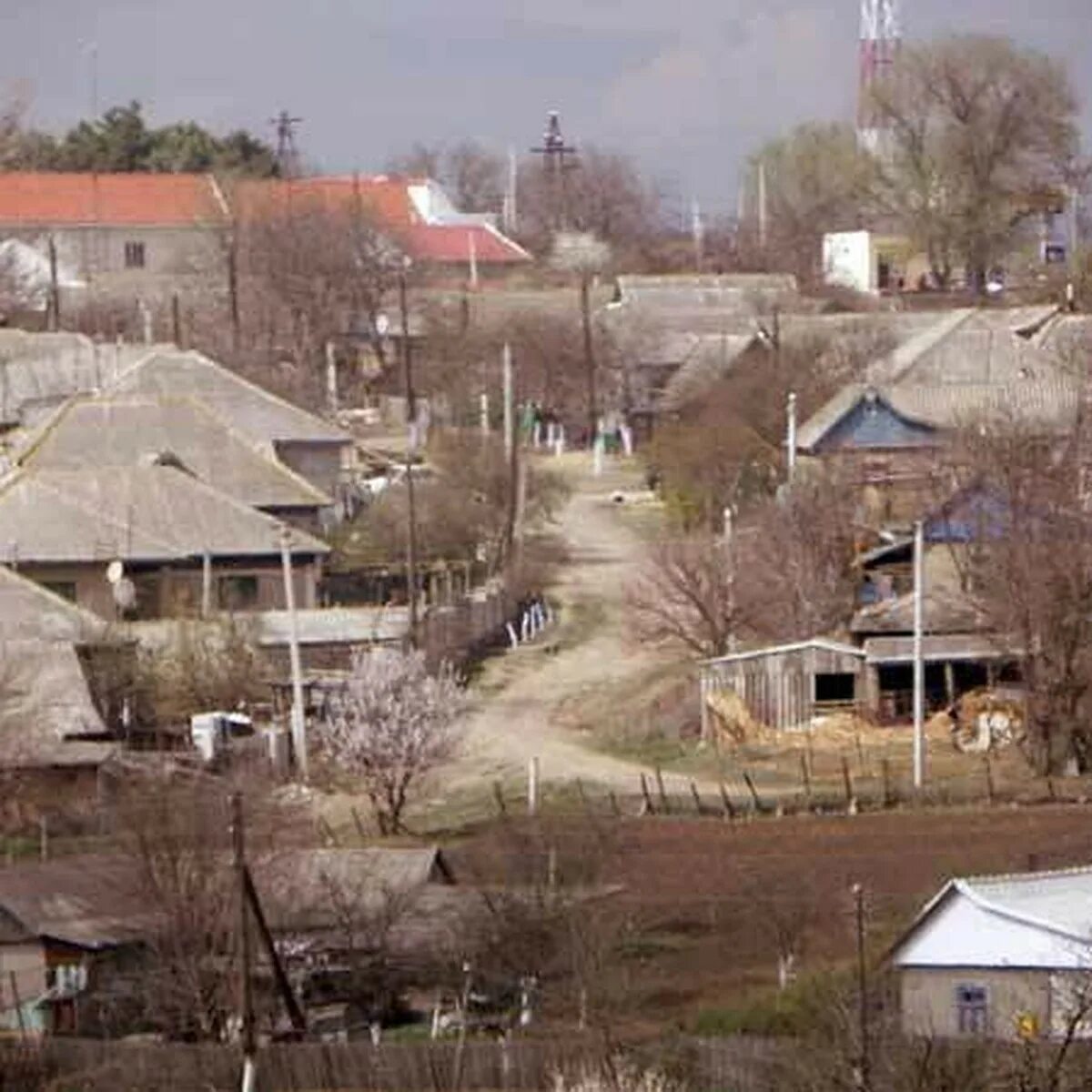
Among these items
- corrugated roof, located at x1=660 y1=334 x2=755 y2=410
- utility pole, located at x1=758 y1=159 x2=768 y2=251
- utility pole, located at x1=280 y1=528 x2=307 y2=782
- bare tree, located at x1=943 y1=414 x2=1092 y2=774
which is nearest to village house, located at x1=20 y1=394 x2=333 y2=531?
utility pole, located at x1=280 y1=528 x2=307 y2=782

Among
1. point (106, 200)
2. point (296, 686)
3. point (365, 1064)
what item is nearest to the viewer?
point (365, 1064)

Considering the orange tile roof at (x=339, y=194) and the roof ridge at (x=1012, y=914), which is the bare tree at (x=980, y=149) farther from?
the roof ridge at (x=1012, y=914)

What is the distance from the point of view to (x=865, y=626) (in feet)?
82.8

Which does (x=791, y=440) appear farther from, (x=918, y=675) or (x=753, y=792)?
(x=753, y=792)

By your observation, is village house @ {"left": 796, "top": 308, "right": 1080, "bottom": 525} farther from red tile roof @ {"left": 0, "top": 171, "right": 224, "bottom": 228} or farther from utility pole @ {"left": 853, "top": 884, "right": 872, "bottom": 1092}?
red tile roof @ {"left": 0, "top": 171, "right": 224, "bottom": 228}

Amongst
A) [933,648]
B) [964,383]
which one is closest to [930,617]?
[933,648]

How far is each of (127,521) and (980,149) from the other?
24.5 meters

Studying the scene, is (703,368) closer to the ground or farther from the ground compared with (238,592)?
farther from the ground

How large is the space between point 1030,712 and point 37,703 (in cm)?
598

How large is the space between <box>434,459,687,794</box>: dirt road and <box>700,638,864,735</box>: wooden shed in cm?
116

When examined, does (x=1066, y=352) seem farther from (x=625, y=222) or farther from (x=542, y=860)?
(x=625, y=222)

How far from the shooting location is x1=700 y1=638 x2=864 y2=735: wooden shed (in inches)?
973

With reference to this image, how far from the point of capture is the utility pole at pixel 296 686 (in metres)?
23.4

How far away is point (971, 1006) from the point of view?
50.4 ft
